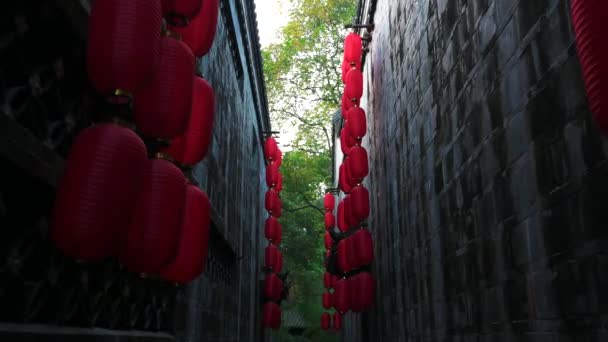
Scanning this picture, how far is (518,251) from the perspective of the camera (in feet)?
13.1

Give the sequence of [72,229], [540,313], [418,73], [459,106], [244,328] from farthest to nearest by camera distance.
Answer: [244,328]
[418,73]
[459,106]
[540,313]
[72,229]

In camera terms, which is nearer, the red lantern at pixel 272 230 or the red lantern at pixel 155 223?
the red lantern at pixel 155 223

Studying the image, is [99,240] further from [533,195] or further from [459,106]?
A: [459,106]

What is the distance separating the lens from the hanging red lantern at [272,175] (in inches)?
711

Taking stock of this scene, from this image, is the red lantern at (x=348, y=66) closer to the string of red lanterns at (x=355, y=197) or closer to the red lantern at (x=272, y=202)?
the string of red lanterns at (x=355, y=197)

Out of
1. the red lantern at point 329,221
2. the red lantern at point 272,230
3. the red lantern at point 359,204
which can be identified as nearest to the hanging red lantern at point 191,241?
the red lantern at point 359,204

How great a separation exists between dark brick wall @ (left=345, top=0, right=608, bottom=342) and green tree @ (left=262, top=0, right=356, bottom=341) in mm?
19325

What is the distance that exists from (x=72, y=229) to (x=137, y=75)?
0.94m

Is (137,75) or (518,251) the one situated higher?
(137,75)

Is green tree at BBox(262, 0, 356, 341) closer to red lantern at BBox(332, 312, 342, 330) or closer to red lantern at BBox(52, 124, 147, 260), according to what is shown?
red lantern at BBox(332, 312, 342, 330)

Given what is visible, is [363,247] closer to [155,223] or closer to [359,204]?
[359,204]

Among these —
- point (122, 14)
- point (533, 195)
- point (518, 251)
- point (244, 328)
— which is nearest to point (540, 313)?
point (518, 251)

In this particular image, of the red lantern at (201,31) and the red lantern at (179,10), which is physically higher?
the red lantern at (201,31)

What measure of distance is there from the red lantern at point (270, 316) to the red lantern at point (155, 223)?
14.8m
